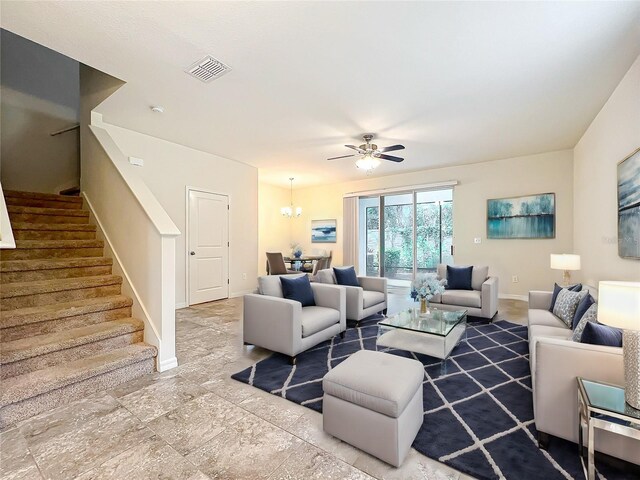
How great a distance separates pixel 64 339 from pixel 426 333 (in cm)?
312

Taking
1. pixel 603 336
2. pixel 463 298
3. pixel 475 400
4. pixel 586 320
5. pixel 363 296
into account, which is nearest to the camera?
pixel 603 336

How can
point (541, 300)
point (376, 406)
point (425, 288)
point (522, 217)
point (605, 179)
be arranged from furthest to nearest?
point (522, 217) < point (541, 300) < point (605, 179) < point (425, 288) < point (376, 406)

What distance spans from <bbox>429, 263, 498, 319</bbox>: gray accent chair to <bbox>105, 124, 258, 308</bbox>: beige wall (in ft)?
12.5

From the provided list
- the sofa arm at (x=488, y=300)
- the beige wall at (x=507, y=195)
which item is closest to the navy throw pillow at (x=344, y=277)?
the sofa arm at (x=488, y=300)

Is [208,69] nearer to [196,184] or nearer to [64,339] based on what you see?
[64,339]

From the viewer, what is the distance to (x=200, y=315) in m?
4.49

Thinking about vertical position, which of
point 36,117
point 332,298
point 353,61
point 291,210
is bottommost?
point 332,298

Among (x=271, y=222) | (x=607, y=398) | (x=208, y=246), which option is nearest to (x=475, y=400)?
(x=607, y=398)

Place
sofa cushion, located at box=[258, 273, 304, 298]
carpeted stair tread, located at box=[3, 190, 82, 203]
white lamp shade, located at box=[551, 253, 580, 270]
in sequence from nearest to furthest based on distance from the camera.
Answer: sofa cushion, located at box=[258, 273, 304, 298] < white lamp shade, located at box=[551, 253, 580, 270] < carpeted stair tread, located at box=[3, 190, 82, 203]

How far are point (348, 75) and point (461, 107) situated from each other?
1.53m

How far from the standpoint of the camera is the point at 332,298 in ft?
11.1

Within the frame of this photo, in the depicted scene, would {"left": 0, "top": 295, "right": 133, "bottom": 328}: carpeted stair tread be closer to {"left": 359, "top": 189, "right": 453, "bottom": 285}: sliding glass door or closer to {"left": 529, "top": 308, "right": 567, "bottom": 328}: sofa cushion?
{"left": 529, "top": 308, "right": 567, "bottom": 328}: sofa cushion

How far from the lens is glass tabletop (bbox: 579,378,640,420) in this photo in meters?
1.30

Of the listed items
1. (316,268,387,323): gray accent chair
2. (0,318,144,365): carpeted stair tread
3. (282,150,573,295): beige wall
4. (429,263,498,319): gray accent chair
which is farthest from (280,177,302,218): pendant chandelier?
(0,318,144,365): carpeted stair tread
